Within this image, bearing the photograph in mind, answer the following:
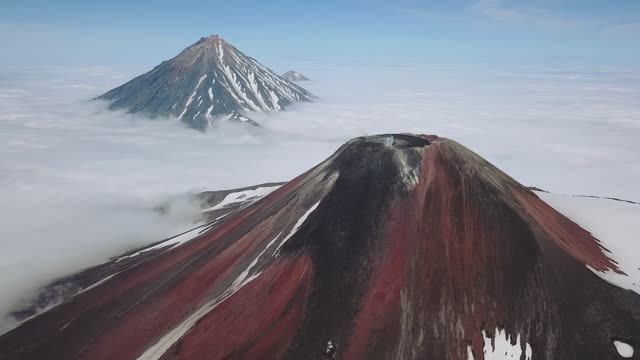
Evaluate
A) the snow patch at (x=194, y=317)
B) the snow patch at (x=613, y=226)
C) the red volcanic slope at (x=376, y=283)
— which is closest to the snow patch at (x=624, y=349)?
the red volcanic slope at (x=376, y=283)

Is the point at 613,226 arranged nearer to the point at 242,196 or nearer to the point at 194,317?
the point at 194,317

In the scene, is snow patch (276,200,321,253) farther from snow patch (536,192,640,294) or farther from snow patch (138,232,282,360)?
snow patch (536,192,640,294)

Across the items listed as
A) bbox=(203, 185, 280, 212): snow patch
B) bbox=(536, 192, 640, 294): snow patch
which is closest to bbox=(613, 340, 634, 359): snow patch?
bbox=(536, 192, 640, 294): snow patch

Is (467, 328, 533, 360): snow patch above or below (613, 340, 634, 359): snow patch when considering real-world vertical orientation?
below

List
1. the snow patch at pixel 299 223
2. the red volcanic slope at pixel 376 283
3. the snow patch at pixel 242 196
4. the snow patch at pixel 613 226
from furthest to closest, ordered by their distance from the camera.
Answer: the snow patch at pixel 242 196, the snow patch at pixel 299 223, the snow patch at pixel 613 226, the red volcanic slope at pixel 376 283

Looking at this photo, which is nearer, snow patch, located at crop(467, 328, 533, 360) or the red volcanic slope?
snow patch, located at crop(467, 328, 533, 360)

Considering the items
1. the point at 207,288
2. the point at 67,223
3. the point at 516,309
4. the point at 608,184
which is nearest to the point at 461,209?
the point at 516,309

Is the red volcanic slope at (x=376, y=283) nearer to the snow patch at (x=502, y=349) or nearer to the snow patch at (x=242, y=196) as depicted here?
the snow patch at (x=502, y=349)

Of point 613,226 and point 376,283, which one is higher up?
point 613,226

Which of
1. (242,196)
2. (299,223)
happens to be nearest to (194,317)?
(299,223)
